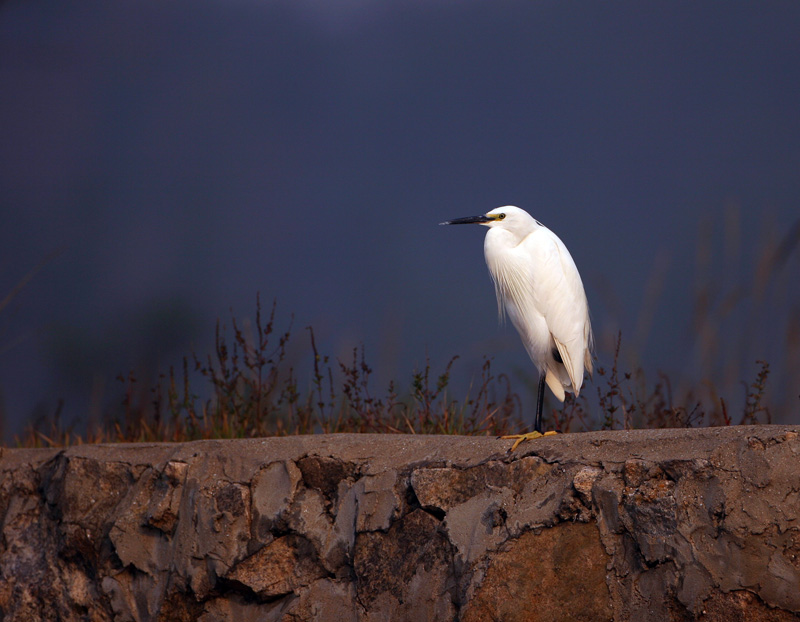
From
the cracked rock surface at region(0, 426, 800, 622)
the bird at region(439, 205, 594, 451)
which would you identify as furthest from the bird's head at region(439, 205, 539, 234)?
the cracked rock surface at region(0, 426, 800, 622)

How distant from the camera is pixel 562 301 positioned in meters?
3.03

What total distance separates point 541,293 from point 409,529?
3.68ft

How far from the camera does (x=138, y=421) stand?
423 centimetres

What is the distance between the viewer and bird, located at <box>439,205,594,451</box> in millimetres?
3010

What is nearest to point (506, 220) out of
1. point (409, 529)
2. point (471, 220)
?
point (471, 220)

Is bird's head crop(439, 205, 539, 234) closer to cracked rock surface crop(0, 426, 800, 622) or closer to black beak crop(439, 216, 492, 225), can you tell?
black beak crop(439, 216, 492, 225)

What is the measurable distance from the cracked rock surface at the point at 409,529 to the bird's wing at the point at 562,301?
1.97ft

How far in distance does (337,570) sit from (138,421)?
6.74 feet

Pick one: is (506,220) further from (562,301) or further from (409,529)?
(409,529)

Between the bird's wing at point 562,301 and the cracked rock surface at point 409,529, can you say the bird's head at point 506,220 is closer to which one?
the bird's wing at point 562,301

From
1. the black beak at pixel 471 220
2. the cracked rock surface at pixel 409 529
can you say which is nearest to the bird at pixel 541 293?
the black beak at pixel 471 220

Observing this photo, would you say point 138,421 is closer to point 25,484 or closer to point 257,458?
point 25,484

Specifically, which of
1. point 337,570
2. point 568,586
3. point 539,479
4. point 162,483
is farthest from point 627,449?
point 162,483

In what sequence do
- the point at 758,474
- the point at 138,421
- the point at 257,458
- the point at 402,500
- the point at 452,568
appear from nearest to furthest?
the point at 758,474 < the point at 452,568 < the point at 402,500 < the point at 257,458 < the point at 138,421
